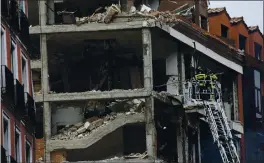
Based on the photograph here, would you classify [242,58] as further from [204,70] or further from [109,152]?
[109,152]

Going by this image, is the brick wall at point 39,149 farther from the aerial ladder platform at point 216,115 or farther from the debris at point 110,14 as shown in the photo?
the aerial ladder platform at point 216,115

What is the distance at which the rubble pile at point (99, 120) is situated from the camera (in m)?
66.4

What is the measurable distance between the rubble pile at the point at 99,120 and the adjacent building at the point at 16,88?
18.3ft

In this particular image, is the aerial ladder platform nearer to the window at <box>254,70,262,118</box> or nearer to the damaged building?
the damaged building

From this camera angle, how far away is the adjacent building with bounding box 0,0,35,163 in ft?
176

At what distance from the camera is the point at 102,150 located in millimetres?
67812

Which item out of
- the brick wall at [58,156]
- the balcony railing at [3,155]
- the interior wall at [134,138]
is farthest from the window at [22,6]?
the interior wall at [134,138]

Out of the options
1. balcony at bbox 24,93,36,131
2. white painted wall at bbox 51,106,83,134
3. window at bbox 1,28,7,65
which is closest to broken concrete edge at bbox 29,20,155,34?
white painted wall at bbox 51,106,83,134

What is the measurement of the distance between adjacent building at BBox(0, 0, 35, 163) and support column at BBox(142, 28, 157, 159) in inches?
287

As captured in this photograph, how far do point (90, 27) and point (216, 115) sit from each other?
7.88 metres

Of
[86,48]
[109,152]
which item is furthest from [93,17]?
[109,152]

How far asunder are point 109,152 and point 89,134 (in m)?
2.54

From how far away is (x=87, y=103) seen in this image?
68.2 m

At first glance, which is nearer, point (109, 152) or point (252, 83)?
point (109, 152)
